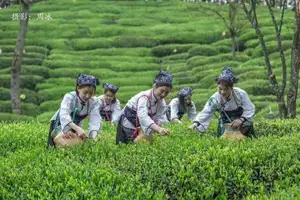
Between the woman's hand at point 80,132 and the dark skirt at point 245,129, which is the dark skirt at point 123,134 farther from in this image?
the dark skirt at point 245,129

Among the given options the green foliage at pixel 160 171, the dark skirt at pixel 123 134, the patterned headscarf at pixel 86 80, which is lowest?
the dark skirt at pixel 123 134

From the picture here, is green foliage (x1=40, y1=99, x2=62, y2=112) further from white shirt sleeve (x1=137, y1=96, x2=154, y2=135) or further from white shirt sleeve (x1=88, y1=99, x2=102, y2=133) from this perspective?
white shirt sleeve (x1=137, y1=96, x2=154, y2=135)

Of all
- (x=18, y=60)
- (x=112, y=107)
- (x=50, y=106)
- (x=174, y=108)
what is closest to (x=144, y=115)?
(x=112, y=107)

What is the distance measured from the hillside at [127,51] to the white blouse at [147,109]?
1012 cm

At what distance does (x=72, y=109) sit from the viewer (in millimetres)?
8539

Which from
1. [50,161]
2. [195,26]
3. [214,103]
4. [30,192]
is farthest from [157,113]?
[195,26]

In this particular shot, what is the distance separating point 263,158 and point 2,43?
28.5 metres

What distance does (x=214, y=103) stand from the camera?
30.6 ft

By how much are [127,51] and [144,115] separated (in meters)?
26.1

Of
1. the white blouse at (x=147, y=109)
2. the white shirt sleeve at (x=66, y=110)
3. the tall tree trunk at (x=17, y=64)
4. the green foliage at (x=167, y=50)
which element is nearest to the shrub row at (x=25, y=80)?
the tall tree trunk at (x=17, y=64)

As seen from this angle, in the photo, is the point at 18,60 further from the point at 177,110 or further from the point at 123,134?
the point at 123,134

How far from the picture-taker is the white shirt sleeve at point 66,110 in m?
8.23

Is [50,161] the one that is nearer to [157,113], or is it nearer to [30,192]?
[30,192]

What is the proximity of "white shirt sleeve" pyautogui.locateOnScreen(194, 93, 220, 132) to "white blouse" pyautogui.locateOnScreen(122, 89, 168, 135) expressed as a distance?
695mm
